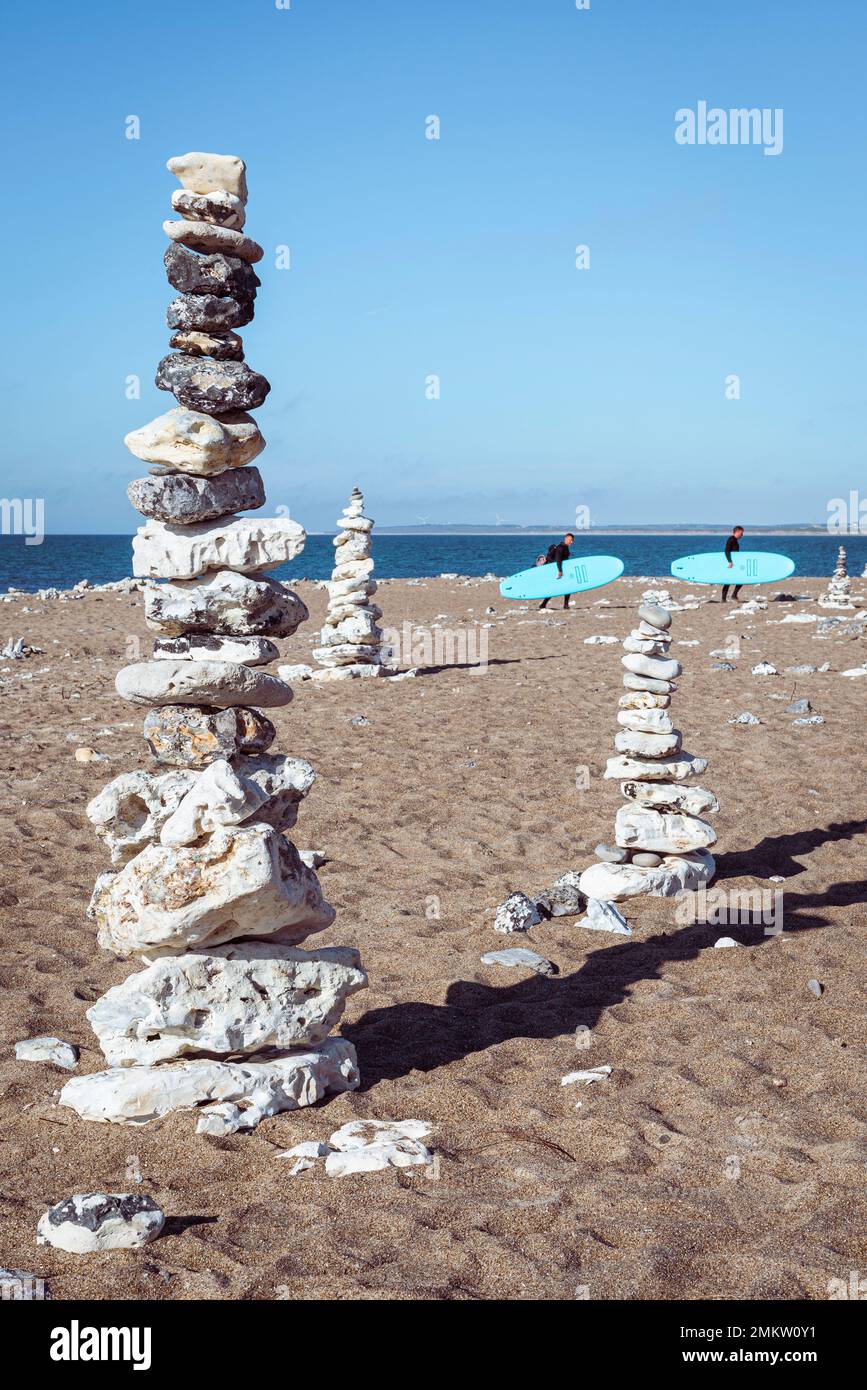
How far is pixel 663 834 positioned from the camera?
28.3 ft

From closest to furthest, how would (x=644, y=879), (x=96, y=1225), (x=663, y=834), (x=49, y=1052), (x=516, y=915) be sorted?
(x=96, y=1225)
(x=49, y=1052)
(x=516, y=915)
(x=644, y=879)
(x=663, y=834)

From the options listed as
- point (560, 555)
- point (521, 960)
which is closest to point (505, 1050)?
point (521, 960)

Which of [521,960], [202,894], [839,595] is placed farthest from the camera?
[839,595]

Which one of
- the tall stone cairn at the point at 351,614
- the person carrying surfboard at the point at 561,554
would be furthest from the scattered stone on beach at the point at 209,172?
the person carrying surfboard at the point at 561,554

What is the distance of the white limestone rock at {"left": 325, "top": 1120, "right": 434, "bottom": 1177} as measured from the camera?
463cm

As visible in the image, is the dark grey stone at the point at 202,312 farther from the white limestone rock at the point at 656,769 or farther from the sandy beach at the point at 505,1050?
the white limestone rock at the point at 656,769

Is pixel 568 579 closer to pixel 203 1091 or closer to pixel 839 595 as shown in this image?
pixel 839 595

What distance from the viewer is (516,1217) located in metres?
4.23

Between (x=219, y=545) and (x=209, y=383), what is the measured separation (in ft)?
2.70

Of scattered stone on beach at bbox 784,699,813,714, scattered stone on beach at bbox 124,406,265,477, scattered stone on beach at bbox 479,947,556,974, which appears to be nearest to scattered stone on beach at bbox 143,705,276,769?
→ scattered stone on beach at bbox 124,406,265,477

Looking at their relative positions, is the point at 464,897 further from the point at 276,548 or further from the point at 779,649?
the point at 779,649

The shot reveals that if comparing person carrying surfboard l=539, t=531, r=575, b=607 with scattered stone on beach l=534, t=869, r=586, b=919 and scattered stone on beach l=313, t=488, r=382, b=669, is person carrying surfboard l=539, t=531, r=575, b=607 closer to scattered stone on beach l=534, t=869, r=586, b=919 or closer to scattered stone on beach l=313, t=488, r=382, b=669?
scattered stone on beach l=313, t=488, r=382, b=669
